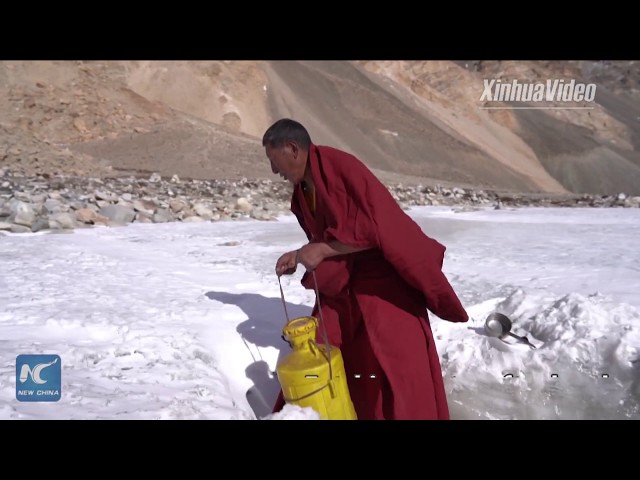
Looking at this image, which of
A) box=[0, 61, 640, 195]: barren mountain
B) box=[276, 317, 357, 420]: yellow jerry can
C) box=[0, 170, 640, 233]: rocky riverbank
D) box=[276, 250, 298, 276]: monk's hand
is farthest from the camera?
box=[0, 61, 640, 195]: barren mountain

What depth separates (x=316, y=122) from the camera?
Answer: 78.0 ft

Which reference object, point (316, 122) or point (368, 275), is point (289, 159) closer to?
point (368, 275)

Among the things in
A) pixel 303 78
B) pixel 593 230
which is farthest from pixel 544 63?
pixel 593 230

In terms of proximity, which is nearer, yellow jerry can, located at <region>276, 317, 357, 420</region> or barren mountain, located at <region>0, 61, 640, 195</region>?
yellow jerry can, located at <region>276, 317, 357, 420</region>

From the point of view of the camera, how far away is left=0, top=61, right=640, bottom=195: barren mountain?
1540 centimetres

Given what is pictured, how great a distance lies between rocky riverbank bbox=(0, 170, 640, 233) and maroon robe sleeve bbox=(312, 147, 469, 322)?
13.7 ft

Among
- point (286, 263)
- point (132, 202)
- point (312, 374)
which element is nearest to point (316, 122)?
point (132, 202)

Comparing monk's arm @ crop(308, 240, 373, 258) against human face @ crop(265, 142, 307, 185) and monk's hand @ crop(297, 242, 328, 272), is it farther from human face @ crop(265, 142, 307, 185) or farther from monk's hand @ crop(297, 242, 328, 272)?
human face @ crop(265, 142, 307, 185)

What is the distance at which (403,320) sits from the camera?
199cm

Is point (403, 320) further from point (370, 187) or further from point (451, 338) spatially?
point (451, 338)

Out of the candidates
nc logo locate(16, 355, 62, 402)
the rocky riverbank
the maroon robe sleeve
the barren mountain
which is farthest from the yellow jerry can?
the rocky riverbank

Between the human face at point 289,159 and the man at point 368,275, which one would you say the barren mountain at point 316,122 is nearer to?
the man at point 368,275

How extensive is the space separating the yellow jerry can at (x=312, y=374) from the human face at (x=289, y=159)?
0.56 metres

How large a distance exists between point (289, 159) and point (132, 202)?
5886 millimetres
